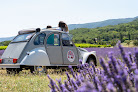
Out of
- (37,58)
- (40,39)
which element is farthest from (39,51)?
(40,39)

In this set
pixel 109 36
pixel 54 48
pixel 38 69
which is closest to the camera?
pixel 38 69

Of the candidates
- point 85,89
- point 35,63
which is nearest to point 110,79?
point 85,89

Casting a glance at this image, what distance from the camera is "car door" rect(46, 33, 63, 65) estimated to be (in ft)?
24.1

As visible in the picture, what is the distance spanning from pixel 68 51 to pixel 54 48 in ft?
2.44

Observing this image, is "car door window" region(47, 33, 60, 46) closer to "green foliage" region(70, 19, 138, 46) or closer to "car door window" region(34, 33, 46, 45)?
"car door window" region(34, 33, 46, 45)

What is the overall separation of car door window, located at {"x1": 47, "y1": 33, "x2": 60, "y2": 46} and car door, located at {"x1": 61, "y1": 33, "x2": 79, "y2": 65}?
260 millimetres

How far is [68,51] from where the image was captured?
8.01 meters

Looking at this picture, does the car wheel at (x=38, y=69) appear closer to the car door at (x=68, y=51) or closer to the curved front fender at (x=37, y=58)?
A: the curved front fender at (x=37, y=58)

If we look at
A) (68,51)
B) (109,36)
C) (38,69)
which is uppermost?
(68,51)

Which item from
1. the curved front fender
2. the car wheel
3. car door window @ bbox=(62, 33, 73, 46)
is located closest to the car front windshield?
the curved front fender

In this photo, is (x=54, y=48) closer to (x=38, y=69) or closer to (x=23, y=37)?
(x=38, y=69)

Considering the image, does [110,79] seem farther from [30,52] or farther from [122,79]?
[30,52]

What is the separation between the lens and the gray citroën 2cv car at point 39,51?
22.4 feet

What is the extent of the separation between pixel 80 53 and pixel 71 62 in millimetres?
820
